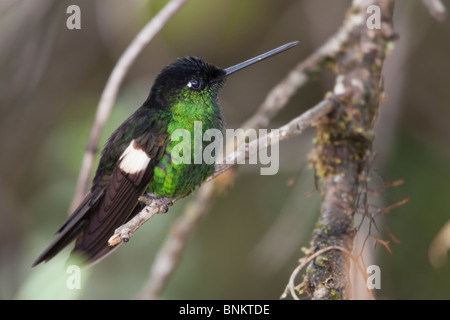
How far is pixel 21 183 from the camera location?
4.26 meters

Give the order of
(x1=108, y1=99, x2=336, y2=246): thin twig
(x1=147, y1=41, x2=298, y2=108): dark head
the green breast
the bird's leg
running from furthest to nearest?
(x1=147, y1=41, x2=298, y2=108): dark head
the green breast
the bird's leg
(x1=108, y1=99, x2=336, y2=246): thin twig

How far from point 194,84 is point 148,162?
1.53ft

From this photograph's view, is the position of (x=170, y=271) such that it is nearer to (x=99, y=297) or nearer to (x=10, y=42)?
(x=99, y=297)

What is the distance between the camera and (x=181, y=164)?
2.47 meters

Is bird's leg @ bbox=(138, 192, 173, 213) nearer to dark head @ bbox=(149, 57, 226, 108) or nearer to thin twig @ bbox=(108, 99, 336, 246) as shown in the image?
thin twig @ bbox=(108, 99, 336, 246)

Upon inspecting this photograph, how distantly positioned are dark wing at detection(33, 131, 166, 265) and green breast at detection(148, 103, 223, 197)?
1.6 inches

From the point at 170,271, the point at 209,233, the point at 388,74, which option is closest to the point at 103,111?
the point at 170,271

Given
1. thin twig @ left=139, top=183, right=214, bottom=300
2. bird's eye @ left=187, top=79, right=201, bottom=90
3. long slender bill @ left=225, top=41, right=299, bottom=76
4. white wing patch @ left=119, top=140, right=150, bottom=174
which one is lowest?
thin twig @ left=139, top=183, right=214, bottom=300

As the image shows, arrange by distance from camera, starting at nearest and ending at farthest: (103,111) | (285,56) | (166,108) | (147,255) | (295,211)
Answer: (103,111), (166,108), (295,211), (147,255), (285,56)

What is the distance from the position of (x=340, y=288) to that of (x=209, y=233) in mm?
2473

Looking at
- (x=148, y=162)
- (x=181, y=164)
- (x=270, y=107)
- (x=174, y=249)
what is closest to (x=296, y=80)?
(x=270, y=107)

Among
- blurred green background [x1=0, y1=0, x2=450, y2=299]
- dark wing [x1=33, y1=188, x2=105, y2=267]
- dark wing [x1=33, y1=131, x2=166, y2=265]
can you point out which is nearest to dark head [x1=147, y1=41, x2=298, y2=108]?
dark wing [x1=33, y1=131, x2=166, y2=265]

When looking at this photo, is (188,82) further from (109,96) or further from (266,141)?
(266,141)

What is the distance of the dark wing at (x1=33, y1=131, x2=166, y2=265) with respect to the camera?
2.47 meters
